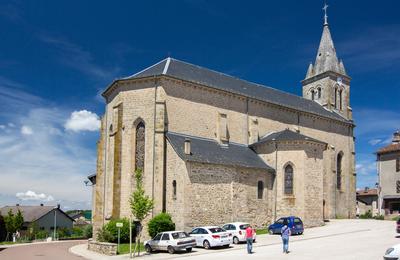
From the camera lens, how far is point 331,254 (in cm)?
1955

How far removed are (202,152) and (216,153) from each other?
1660 millimetres

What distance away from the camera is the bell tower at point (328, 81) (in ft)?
173

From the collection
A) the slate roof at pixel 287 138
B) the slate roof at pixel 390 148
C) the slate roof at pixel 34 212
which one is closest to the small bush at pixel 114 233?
the slate roof at pixel 287 138

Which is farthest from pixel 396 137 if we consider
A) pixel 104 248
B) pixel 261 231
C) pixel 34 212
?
pixel 34 212

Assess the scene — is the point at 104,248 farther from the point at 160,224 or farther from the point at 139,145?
the point at 139,145

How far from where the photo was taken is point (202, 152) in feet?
105

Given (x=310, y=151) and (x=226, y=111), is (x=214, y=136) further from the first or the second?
(x=310, y=151)

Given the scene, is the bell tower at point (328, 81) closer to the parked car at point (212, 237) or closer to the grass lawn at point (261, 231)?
the grass lawn at point (261, 231)

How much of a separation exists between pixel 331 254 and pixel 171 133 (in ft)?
55.5

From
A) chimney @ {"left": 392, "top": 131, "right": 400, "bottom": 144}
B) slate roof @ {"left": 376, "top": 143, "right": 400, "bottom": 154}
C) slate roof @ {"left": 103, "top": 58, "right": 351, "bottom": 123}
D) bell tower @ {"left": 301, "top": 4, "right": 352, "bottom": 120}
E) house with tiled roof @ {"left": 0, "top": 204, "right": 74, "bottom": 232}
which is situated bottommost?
house with tiled roof @ {"left": 0, "top": 204, "right": 74, "bottom": 232}

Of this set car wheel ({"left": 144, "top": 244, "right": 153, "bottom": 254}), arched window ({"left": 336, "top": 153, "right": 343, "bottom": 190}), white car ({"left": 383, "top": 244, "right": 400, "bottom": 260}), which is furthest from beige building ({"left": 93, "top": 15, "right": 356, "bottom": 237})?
white car ({"left": 383, "top": 244, "right": 400, "bottom": 260})

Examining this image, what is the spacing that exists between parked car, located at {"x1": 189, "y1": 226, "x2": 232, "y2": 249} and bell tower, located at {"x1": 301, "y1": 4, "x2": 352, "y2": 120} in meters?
32.7

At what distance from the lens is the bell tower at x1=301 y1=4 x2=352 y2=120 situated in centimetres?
5272

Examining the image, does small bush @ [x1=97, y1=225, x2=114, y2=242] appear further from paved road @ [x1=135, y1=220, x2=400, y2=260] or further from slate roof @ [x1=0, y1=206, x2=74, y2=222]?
slate roof @ [x1=0, y1=206, x2=74, y2=222]
